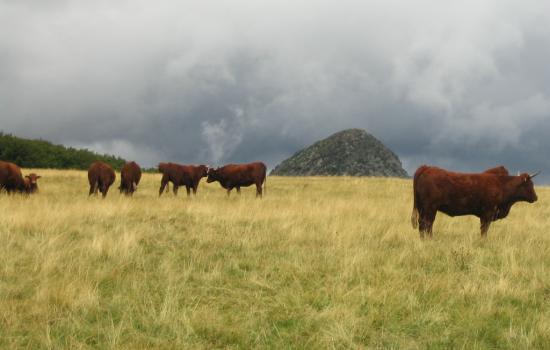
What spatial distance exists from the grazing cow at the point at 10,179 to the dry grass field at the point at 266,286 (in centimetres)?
901

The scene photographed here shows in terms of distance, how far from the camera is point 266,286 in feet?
21.9

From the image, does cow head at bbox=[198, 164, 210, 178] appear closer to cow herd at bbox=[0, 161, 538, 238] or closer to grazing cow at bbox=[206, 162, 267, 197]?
grazing cow at bbox=[206, 162, 267, 197]

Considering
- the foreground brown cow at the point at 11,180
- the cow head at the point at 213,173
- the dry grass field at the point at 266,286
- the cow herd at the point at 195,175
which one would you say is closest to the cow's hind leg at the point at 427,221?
the dry grass field at the point at 266,286

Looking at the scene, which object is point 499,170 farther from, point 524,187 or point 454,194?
point 454,194

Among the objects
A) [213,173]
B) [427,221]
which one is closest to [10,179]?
[213,173]

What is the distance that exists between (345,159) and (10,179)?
144 ft

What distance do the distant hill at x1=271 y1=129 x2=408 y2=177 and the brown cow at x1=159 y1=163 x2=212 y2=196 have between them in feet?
110

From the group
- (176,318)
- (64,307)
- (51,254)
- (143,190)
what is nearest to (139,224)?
(51,254)

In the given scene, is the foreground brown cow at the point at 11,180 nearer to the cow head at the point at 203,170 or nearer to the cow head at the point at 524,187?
the cow head at the point at 203,170

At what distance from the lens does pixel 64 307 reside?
227 inches

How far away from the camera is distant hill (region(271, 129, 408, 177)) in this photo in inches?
2290

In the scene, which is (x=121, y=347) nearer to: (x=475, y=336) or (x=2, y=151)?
(x=475, y=336)

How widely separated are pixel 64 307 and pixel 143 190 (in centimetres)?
1990

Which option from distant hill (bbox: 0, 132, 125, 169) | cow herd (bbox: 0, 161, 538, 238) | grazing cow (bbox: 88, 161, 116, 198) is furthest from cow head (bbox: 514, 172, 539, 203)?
distant hill (bbox: 0, 132, 125, 169)
